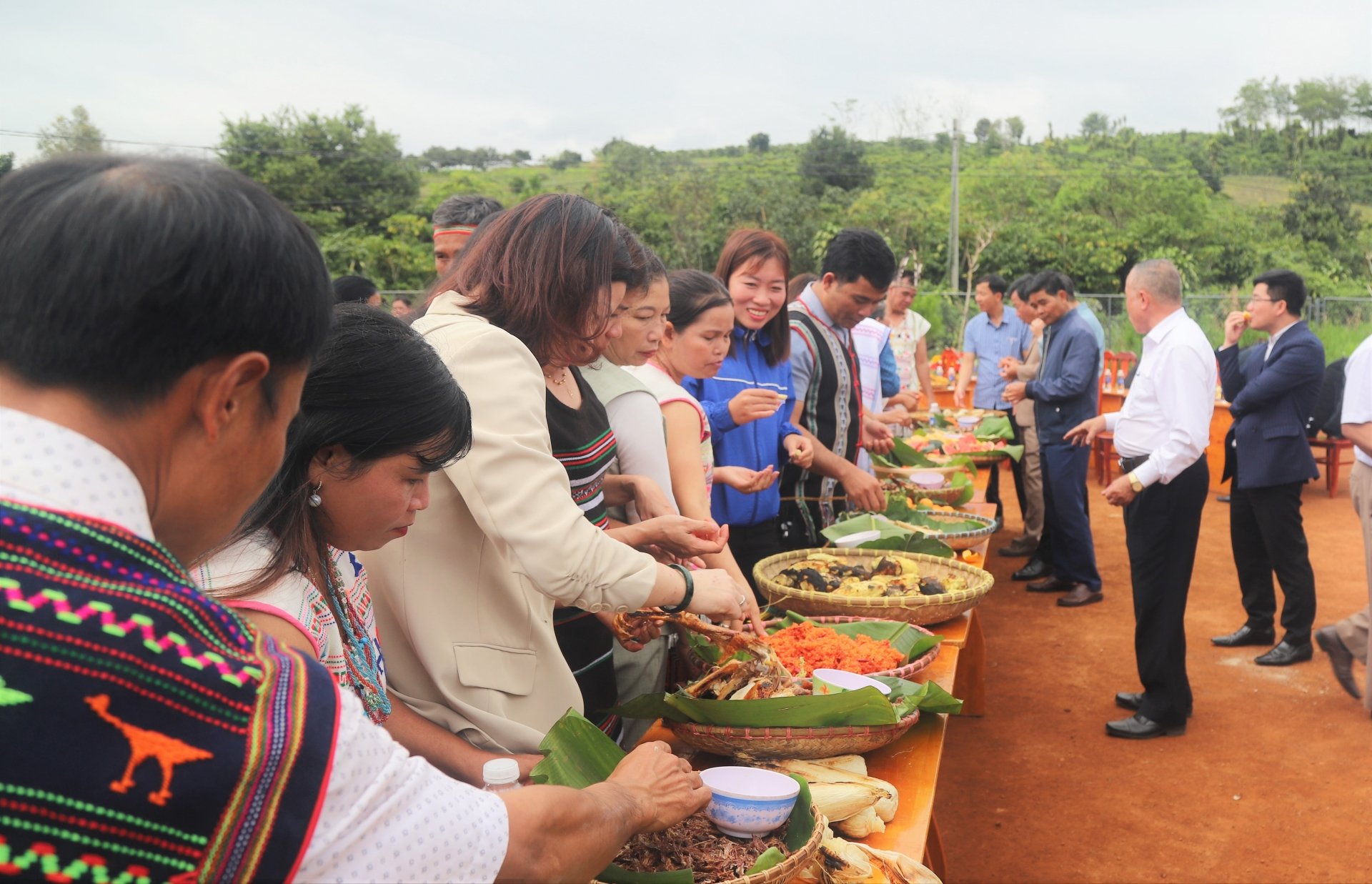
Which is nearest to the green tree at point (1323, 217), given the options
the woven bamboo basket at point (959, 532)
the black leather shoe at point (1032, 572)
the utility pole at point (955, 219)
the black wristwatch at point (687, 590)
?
the utility pole at point (955, 219)

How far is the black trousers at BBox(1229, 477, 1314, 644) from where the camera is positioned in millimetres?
5742

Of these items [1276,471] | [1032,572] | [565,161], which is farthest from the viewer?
[565,161]

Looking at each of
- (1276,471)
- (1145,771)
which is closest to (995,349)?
(1276,471)

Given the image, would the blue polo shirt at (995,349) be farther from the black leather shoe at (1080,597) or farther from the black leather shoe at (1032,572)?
the black leather shoe at (1080,597)

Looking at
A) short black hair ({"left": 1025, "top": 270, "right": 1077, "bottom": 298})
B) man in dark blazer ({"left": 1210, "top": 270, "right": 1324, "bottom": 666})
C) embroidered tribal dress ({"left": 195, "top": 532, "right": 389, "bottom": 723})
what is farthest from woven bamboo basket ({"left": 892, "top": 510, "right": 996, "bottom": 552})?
short black hair ({"left": 1025, "top": 270, "right": 1077, "bottom": 298})

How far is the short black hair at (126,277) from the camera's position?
715mm

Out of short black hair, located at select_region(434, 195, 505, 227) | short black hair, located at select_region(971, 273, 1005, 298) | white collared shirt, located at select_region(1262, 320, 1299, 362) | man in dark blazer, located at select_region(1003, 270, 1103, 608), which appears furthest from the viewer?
short black hair, located at select_region(971, 273, 1005, 298)

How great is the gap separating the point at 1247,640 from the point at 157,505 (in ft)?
21.9

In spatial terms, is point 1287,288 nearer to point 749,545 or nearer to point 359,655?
point 749,545

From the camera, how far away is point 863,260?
4531 mm

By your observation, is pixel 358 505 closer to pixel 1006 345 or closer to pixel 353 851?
pixel 353 851

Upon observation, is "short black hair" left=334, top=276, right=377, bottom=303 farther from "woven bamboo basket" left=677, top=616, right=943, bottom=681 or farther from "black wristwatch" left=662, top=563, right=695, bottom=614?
"black wristwatch" left=662, top=563, right=695, bottom=614

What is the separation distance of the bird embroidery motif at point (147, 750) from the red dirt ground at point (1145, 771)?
3525 mm

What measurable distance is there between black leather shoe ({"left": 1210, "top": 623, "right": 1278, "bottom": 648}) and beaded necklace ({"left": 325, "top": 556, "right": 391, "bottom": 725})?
592cm
